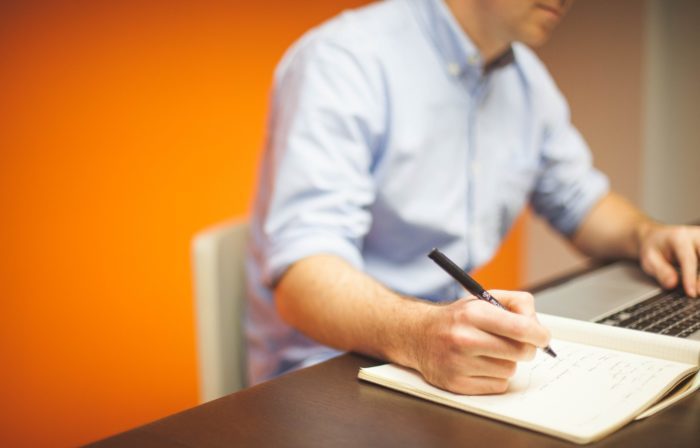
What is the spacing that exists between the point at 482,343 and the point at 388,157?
1.94 feet

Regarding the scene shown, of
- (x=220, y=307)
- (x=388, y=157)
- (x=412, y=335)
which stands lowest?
(x=220, y=307)

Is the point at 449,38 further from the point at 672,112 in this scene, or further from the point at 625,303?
the point at 672,112

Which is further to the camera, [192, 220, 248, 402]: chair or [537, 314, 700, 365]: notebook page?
[192, 220, 248, 402]: chair

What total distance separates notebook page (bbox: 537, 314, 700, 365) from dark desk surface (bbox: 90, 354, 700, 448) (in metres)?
0.07

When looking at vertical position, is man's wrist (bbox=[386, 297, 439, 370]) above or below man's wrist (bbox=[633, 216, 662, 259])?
above

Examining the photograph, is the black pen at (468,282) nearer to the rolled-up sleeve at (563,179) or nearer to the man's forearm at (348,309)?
the man's forearm at (348,309)

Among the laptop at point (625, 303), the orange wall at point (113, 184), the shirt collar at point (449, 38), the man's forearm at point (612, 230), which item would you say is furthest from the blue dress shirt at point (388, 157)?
the orange wall at point (113, 184)

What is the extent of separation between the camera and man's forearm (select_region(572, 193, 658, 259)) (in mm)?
1258

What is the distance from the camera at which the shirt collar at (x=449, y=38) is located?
48.1 inches

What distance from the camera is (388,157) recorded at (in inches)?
45.9

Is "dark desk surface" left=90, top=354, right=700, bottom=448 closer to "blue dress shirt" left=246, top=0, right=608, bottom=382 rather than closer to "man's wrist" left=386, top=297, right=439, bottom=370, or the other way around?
"man's wrist" left=386, top=297, right=439, bottom=370

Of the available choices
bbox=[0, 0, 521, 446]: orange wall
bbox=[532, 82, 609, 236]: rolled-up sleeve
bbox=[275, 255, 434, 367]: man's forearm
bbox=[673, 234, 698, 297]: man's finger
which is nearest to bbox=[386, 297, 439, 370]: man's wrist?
bbox=[275, 255, 434, 367]: man's forearm

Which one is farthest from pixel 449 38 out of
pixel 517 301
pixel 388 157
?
pixel 517 301

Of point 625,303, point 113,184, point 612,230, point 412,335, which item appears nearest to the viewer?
point 412,335
